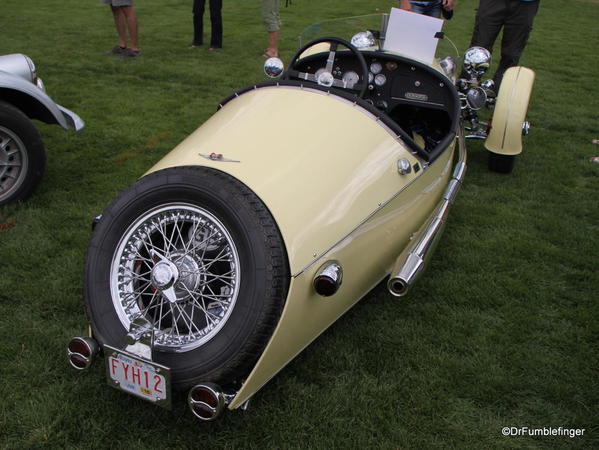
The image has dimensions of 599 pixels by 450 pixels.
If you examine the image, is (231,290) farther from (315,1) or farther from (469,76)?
(315,1)

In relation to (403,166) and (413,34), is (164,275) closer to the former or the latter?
(403,166)

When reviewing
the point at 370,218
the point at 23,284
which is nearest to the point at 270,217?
the point at 370,218

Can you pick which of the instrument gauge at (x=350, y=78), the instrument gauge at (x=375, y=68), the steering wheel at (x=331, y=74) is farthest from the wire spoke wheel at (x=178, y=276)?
the instrument gauge at (x=375, y=68)

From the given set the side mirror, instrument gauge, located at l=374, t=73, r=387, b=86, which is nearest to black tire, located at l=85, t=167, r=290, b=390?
the side mirror

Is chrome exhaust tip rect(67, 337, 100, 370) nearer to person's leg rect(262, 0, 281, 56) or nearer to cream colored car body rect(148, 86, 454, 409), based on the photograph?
cream colored car body rect(148, 86, 454, 409)

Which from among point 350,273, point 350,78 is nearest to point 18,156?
point 350,78

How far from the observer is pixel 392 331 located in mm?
2781

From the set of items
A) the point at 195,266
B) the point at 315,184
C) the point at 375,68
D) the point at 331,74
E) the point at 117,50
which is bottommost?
the point at 117,50

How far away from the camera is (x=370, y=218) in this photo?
2527 mm

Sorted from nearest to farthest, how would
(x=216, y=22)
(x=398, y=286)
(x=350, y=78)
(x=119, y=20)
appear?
(x=398, y=286), (x=350, y=78), (x=119, y=20), (x=216, y=22)

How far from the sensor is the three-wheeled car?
Result: 205 cm

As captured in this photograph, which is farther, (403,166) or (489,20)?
(489,20)

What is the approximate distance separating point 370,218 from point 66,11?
11.4 meters

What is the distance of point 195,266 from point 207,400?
56 cm
